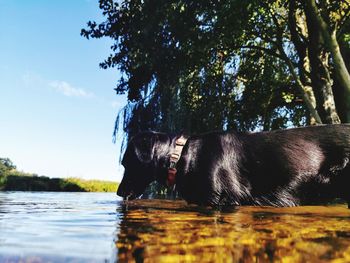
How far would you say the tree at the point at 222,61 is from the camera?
37.8 ft

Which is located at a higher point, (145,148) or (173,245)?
(145,148)

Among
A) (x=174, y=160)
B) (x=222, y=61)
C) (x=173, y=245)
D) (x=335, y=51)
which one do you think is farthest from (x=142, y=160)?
(x=222, y=61)

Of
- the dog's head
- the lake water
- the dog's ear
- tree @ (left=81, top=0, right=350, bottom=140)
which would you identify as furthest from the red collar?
tree @ (left=81, top=0, right=350, bottom=140)

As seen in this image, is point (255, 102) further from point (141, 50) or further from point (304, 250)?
point (304, 250)

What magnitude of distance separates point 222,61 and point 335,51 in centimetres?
496

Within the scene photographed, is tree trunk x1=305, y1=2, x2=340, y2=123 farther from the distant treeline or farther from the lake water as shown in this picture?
the distant treeline

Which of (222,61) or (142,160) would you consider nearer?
(142,160)

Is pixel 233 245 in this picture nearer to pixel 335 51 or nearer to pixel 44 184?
pixel 335 51

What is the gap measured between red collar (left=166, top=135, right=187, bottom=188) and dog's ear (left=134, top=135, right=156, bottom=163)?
0.35 metres

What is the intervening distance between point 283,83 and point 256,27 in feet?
11.7

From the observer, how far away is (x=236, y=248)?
155cm

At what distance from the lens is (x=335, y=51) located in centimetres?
1046

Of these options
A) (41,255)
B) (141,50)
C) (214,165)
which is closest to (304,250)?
(41,255)

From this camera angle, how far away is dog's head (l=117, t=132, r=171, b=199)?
484cm
